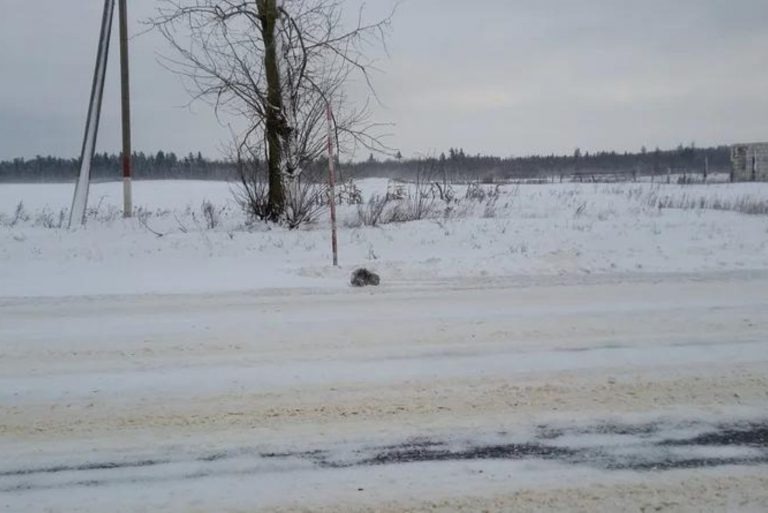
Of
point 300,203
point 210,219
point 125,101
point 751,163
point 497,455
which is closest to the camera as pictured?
point 497,455

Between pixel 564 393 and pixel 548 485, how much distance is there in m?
1.38

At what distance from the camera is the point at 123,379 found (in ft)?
17.1

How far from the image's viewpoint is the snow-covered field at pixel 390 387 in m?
3.45

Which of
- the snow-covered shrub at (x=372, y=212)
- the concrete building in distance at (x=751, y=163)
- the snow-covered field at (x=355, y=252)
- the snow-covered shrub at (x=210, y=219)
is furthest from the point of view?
the concrete building in distance at (x=751, y=163)

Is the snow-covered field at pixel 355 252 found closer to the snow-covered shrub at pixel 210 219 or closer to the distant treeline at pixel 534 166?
the snow-covered shrub at pixel 210 219

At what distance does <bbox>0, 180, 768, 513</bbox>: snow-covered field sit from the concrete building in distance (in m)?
49.6

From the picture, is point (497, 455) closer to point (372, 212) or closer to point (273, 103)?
point (372, 212)

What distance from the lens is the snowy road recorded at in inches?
134

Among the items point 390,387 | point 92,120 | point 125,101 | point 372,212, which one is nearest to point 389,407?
point 390,387

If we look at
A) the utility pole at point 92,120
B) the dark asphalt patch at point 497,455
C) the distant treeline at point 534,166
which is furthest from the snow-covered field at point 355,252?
the distant treeline at point 534,166

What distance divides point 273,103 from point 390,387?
11.6 metres

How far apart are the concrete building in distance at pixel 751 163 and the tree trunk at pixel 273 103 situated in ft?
162

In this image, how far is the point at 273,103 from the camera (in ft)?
50.2

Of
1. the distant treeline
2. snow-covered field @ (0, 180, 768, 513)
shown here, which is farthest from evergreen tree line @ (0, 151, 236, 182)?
snow-covered field @ (0, 180, 768, 513)
